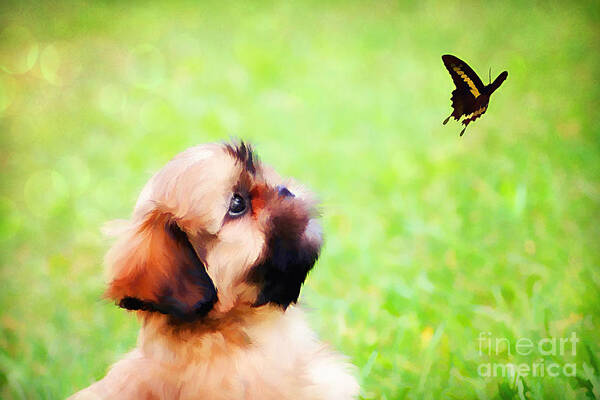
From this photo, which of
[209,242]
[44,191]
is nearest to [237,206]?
[209,242]

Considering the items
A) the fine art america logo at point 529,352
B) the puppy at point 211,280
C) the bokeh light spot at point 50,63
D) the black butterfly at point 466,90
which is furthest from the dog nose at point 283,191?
the bokeh light spot at point 50,63

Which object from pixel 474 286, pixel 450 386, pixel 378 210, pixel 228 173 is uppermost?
pixel 378 210

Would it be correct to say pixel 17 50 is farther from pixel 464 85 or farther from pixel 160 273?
pixel 464 85

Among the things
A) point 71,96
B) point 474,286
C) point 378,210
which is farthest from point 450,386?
point 71,96

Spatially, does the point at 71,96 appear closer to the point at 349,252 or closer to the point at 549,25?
the point at 349,252

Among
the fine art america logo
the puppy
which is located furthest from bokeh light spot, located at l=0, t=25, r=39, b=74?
the fine art america logo

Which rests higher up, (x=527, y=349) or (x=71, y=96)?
(x=71, y=96)

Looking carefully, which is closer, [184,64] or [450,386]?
[450,386]

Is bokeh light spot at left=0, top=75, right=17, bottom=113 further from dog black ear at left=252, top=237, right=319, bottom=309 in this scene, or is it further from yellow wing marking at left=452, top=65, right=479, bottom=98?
yellow wing marking at left=452, top=65, right=479, bottom=98
